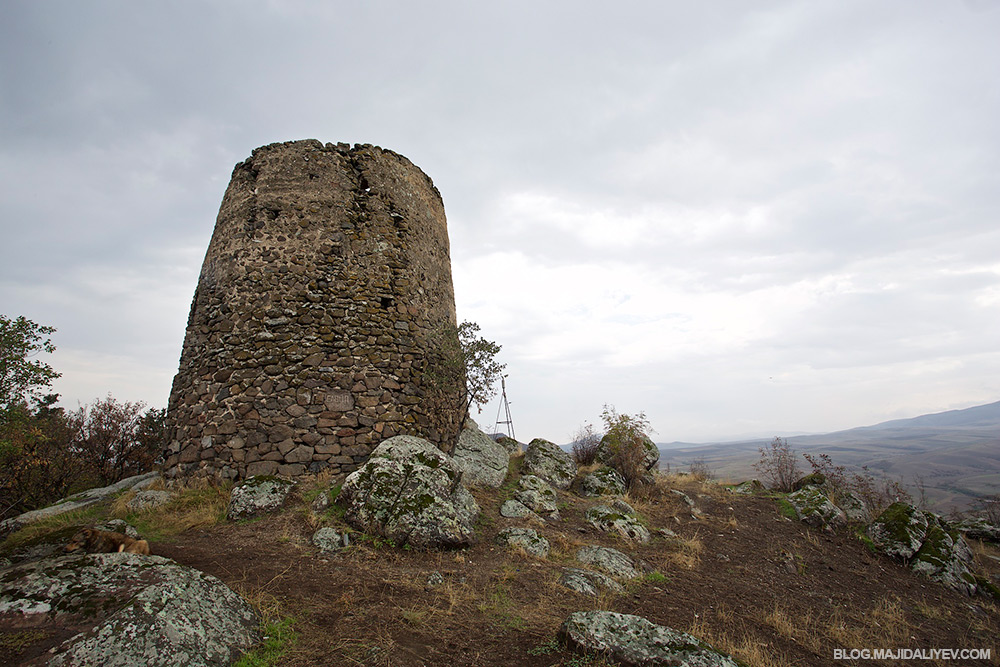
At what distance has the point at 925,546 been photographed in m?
9.46

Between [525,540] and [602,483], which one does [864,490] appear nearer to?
[602,483]

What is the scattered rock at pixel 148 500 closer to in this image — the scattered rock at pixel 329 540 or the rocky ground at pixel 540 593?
the rocky ground at pixel 540 593

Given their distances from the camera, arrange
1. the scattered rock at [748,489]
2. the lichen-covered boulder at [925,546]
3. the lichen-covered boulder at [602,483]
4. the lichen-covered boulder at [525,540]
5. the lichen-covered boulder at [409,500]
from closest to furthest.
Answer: the lichen-covered boulder at [409,500] < the lichen-covered boulder at [525,540] < the lichen-covered boulder at [925,546] < the lichen-covered boulder at [602,483] < the scattered rock at [748,489]

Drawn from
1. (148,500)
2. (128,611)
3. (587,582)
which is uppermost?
(148,500)

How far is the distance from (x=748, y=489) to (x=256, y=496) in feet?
48.5

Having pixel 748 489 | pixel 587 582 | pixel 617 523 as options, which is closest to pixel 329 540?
pixel 587 582

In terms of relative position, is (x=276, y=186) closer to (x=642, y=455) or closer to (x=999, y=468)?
(x=642, y=455)

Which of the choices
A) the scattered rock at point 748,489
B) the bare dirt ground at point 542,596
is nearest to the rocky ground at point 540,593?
the bare dirt ground at point 542,596

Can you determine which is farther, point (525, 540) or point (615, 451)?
point (615, 451)

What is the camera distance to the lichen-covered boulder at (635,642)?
3920mm

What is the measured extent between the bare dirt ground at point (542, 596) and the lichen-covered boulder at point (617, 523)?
0.26 m

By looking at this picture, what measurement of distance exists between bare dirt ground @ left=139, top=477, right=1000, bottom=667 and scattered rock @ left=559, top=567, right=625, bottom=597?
0.50ft

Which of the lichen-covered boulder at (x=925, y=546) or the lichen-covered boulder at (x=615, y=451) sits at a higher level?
the lichen-covered boulder at (x=615, y=451)

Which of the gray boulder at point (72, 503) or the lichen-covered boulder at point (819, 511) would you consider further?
the lichen-covered boulder at point (819, 511)
